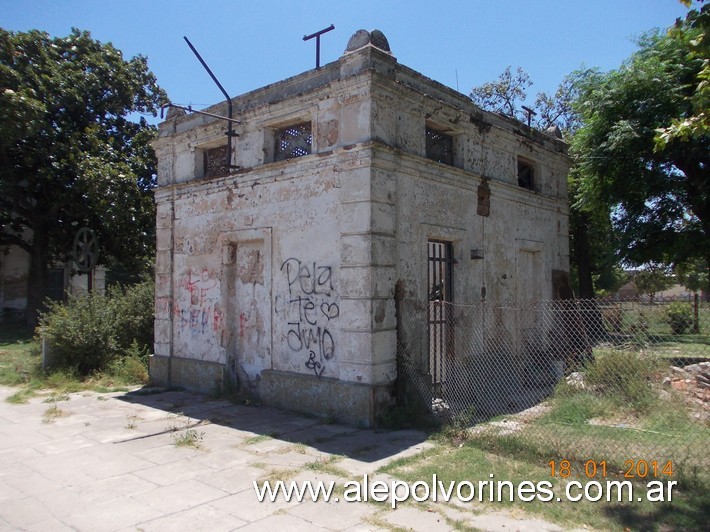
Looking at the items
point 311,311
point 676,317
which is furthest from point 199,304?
point 676,317

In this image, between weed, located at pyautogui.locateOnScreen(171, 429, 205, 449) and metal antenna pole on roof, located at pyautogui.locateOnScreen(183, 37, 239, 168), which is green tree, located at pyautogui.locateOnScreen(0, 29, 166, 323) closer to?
metal antenna pole on roof, located at pyautogui.locateOnScreen(183, 37, 239, 168)

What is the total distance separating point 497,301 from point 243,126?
5.50 meters

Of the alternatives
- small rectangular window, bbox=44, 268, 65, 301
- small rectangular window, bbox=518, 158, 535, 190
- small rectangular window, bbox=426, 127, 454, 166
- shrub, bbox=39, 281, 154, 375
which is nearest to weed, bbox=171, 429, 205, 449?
shrub, bbox=39, 281, 154, 375

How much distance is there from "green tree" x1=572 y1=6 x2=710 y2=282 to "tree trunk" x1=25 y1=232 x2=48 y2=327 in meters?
17.8

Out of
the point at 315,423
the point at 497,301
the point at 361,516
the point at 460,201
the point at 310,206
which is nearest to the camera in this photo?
the point at 361,516

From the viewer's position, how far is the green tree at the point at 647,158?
39.0 feet

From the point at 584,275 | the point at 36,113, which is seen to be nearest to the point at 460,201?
the point at 584,275

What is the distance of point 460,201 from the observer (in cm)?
905

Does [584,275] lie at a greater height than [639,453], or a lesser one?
greater

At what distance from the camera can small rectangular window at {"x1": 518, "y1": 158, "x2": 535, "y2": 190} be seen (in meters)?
11.2

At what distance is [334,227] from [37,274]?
1607cm

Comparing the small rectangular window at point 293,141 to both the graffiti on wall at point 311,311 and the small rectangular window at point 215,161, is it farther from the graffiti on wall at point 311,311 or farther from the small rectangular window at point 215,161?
the graffiti on wall at point 311,311

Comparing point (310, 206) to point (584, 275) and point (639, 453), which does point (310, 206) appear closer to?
point (639, 453)

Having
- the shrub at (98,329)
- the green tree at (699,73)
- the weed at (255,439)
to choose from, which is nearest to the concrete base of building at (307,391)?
the weed at (255,439)
